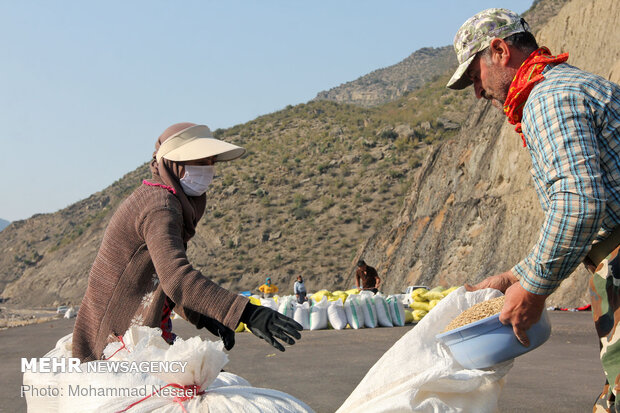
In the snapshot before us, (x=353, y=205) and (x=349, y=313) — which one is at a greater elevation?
(x=349, y=313)

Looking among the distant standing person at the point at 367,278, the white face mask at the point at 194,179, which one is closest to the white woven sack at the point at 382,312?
the distant standing person at the point at 367,278

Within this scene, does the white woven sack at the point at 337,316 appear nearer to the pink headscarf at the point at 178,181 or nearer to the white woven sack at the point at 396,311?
the white woven sack at the point at 396,311

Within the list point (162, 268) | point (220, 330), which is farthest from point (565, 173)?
point (220, 330)

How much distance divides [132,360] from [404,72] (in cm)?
13362

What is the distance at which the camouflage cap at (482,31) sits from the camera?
10.0ft

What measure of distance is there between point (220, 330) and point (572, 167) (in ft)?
6.30

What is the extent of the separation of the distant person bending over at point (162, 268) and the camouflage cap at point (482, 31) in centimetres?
119

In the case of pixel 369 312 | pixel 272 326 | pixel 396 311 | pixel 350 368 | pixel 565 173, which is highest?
pixel 565 173

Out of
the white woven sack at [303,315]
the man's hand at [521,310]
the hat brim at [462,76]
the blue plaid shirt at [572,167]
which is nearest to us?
the blue plaid shirt at [572,167]

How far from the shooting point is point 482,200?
91.4 ft

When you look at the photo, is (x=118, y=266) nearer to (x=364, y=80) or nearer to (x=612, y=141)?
(x=612, y=141)

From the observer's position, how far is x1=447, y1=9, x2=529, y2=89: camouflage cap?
3055mm

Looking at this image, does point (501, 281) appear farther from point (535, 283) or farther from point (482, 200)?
point (482, 200)

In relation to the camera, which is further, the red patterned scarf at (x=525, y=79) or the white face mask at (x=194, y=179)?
the white face mask at (x=194, y=179)
